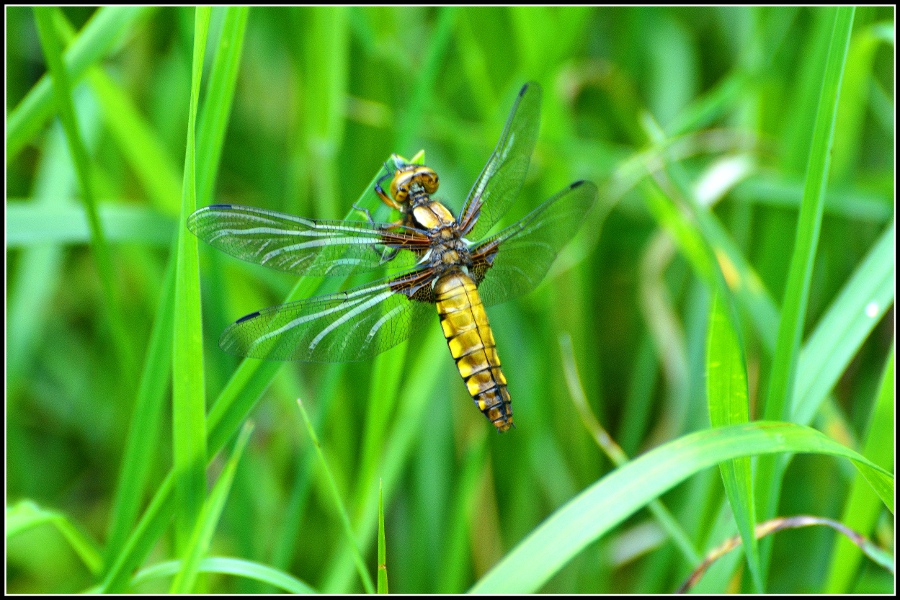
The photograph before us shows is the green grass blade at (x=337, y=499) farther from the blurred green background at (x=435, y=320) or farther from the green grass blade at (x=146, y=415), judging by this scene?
the blurred green background at (x=435, y=320)

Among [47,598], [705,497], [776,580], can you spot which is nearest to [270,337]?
[47,598]

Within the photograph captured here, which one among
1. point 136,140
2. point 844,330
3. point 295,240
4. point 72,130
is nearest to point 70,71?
point 72,130

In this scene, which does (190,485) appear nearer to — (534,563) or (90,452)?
(534,563)

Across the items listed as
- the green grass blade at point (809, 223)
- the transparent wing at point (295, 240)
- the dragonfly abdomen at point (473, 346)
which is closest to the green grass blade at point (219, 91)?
the transparent wing at point (295, 240)

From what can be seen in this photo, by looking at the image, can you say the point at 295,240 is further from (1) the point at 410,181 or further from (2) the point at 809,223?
(2) the point at 809,223

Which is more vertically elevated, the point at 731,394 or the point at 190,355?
the point at 190,355
